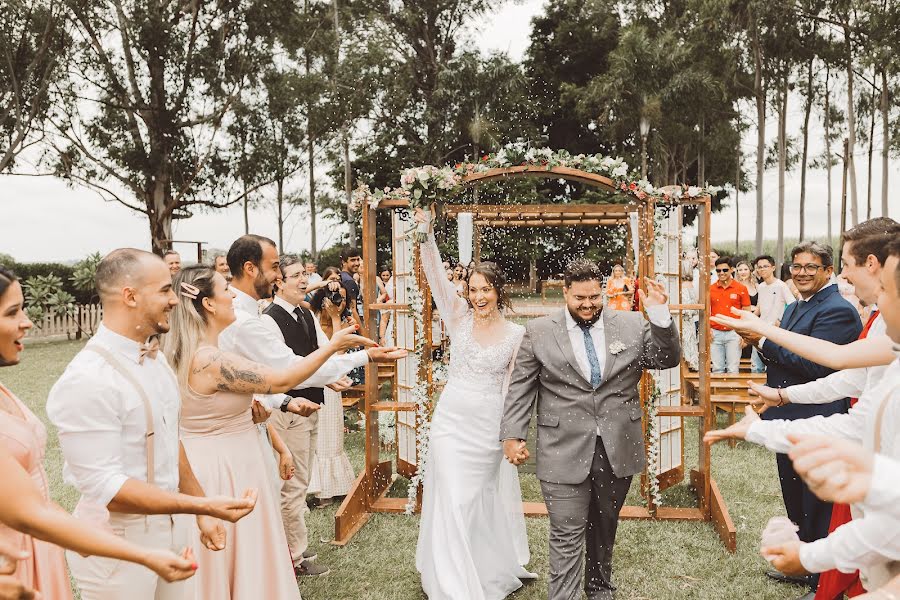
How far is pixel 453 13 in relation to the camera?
102ft

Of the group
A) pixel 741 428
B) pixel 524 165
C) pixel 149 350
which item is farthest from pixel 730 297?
pixel 149 350

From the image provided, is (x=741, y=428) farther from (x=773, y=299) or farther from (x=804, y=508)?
(x=773, y=299)

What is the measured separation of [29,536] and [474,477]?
9.00 ft

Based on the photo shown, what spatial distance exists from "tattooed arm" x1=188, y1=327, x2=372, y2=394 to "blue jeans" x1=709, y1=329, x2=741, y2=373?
8.00 meters

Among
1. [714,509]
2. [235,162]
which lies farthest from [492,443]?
[235,162]

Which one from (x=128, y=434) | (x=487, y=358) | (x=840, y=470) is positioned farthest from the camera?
(x=487, y=358)

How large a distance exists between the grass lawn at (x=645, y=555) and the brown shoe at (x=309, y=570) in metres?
0.06

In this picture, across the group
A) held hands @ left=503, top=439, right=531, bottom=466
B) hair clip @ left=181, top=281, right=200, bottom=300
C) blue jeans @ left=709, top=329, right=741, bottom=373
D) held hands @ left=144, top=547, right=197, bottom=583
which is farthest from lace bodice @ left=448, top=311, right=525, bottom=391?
blue jeans @ left=709, top=329, right=741, bottom=373

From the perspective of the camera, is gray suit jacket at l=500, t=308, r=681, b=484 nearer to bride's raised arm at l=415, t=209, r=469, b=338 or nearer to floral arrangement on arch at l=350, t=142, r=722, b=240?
bride's raised arm at l=415, t=209, r=469, b=338

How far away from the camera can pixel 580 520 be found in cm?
391

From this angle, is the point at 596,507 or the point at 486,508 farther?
the point at 486,508

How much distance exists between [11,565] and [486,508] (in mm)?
3119

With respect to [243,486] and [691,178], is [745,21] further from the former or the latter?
[243,486]

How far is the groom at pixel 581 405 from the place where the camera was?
3.86 metres
